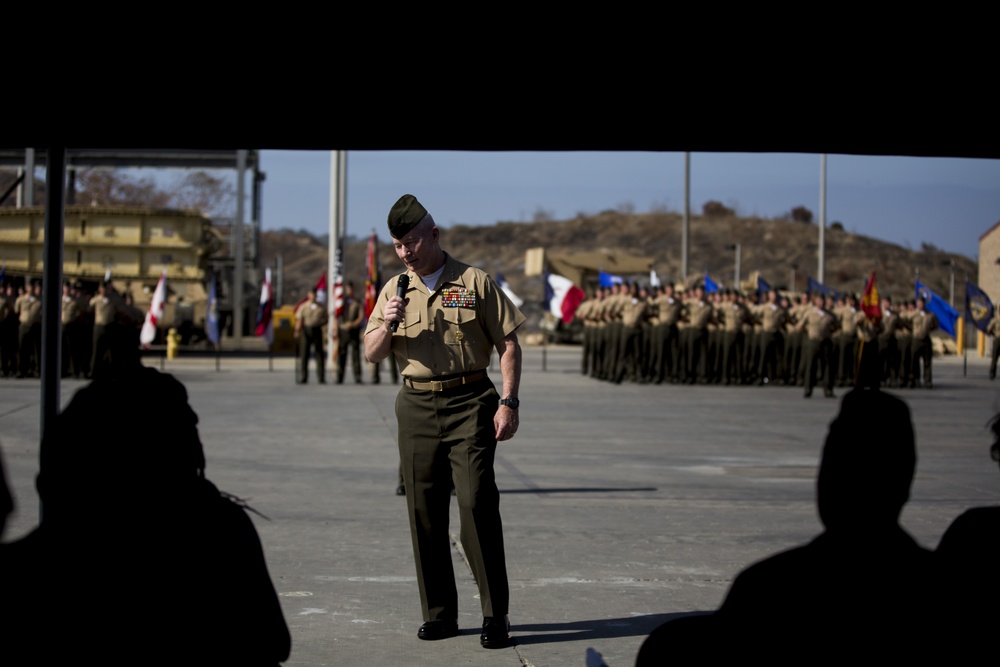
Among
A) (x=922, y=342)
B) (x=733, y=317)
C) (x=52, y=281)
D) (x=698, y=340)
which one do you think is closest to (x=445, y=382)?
(x=52, y=281)

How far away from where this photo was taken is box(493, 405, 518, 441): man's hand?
6.11 m

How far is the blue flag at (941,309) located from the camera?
31438 millimetres

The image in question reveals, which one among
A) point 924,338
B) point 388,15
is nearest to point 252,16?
point 388,15

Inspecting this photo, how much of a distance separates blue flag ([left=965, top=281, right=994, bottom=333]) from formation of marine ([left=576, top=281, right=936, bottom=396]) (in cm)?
200

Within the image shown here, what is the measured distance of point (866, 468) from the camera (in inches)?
110

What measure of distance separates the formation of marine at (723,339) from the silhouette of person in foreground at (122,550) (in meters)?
25.5

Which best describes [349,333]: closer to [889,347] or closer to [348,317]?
[348,317]

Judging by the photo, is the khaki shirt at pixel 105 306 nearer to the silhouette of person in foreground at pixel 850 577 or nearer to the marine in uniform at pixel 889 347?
the marine in uniform at pixel 889 347

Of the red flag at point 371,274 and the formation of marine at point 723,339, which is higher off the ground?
the red flag at point 371,274

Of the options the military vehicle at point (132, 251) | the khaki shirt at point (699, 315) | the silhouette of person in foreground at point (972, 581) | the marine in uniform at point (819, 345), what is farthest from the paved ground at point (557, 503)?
the military vehicle at point (132, 251)

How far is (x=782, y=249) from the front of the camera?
342 ft

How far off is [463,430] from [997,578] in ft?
11.2

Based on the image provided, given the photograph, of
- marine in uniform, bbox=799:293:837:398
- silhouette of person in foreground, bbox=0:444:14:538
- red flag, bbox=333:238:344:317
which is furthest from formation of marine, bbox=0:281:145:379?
silhouette of person in foreground, bbox=0:444:14:538

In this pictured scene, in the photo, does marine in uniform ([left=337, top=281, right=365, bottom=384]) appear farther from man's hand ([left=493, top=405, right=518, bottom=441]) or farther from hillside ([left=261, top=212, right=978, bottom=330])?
hillside ([left=261, top=212, right=978, bottom=330])
